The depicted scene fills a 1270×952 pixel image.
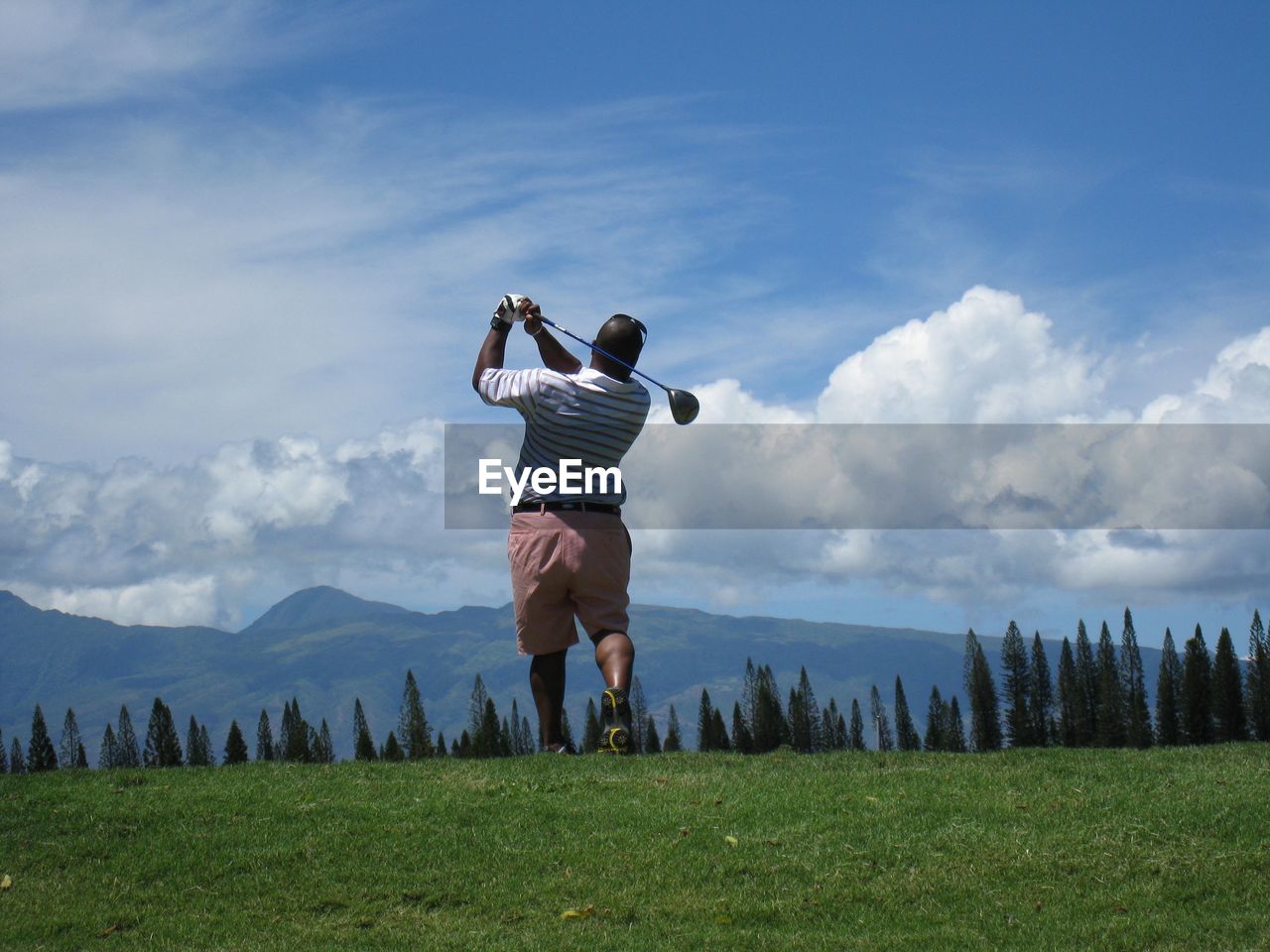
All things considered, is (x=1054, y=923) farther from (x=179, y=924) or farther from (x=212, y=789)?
(x=212, y=789)

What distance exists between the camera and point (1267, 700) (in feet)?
283

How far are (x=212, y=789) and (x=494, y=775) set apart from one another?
2340 mm

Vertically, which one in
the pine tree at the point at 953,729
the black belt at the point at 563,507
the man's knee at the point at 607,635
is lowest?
the pine tree at the point at 953,729

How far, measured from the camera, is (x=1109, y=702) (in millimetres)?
106875

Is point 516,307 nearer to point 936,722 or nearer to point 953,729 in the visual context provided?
point 953,729

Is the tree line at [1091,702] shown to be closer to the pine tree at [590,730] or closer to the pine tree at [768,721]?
the pine tree at [768,721]

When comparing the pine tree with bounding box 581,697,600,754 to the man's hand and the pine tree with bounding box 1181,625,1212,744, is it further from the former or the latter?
the pine tree with bounding box 1181,625,1212,744

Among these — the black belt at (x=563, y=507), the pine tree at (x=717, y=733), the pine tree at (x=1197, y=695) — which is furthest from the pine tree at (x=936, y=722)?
the black belt at (x=563, y=507)

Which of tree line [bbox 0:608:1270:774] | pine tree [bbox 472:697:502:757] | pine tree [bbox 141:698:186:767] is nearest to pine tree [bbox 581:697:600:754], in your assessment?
tree line [bbox 0:608:1270:774]

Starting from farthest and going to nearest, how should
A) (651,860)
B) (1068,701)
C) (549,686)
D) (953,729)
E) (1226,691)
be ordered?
(953,729)
(1068,701)
(1226,691)
(549,686)
(651,860)

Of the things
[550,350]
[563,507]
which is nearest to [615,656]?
[563,507]

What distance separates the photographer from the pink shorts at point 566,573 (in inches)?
484

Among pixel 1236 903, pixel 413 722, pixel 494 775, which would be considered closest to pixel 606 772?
pixel 494 775

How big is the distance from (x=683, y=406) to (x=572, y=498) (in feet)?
4.57
